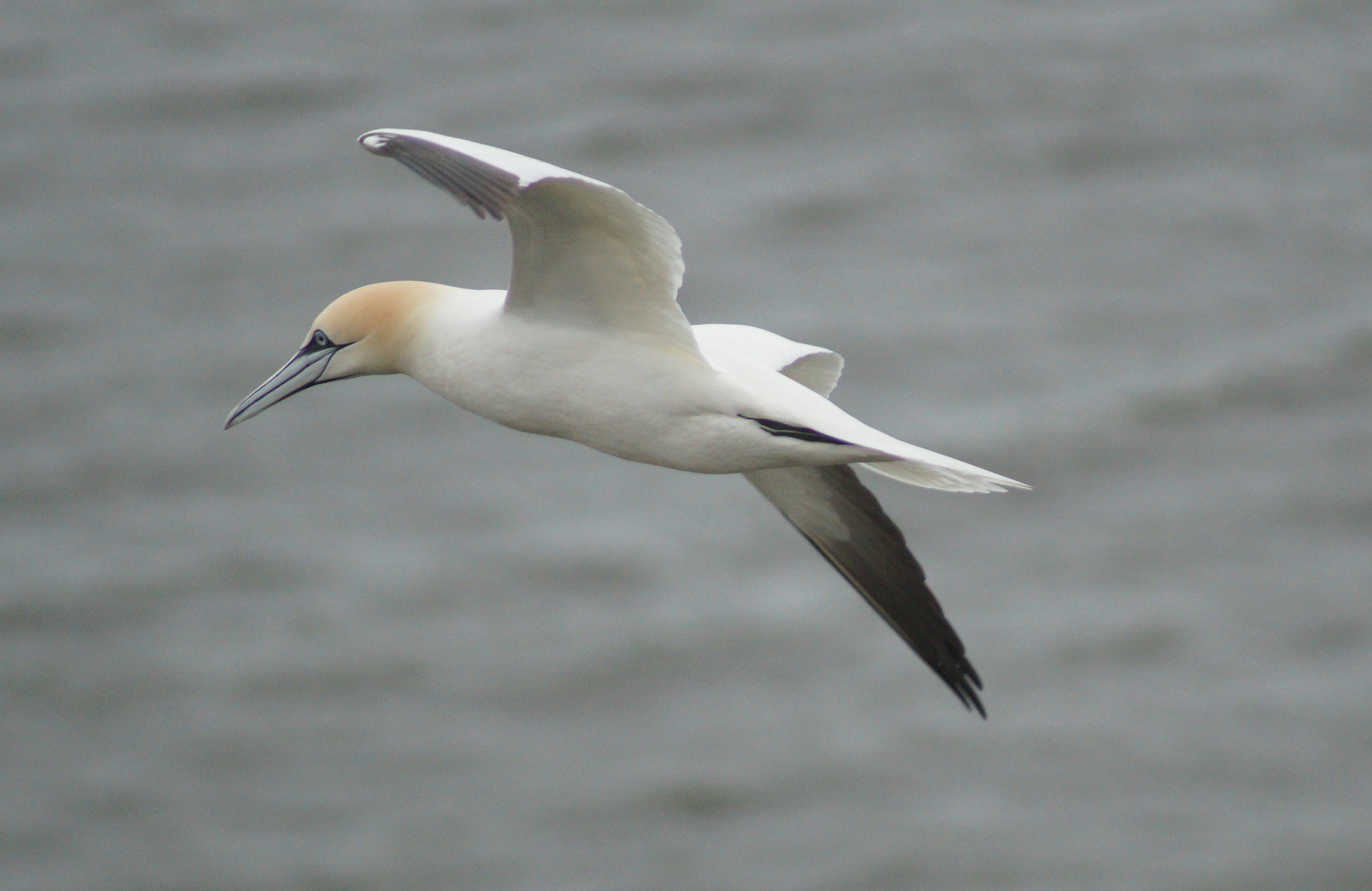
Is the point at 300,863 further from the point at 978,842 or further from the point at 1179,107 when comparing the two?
the point at 1179,107

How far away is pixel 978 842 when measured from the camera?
17.2 metres

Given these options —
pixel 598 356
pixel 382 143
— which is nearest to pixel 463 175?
pixel 382 143

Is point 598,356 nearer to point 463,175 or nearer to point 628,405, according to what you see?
point 628,405

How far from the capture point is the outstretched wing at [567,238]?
173 inches

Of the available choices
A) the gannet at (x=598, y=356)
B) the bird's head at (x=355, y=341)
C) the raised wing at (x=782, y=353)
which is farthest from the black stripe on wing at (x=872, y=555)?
the bird's head at (x=355, y=341)

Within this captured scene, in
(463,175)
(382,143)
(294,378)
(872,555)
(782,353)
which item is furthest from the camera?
(872,555)

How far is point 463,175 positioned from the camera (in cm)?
439

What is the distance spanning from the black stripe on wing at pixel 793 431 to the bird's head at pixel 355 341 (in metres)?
1.04

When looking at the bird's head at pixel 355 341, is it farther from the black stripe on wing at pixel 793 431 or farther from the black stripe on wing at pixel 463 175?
the black stripe on wing at pixel 793 431

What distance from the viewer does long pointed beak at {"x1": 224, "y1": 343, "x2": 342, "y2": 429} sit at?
541cm

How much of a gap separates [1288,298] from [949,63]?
5.14 meters

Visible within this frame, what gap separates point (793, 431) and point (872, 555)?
1600mm

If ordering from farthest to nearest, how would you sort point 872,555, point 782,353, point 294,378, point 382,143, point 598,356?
point 872,555
point 782,353
point 294,378
point 598,356
point 382,143

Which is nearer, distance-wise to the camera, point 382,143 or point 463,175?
point 463,175
